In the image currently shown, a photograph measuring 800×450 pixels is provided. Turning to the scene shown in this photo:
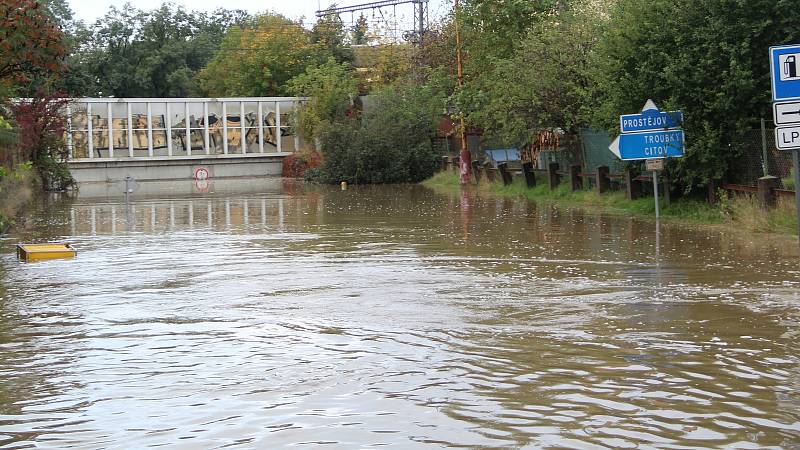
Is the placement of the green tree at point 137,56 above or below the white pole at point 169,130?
above

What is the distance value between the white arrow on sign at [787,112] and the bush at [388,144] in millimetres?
40256

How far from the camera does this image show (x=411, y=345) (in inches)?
388

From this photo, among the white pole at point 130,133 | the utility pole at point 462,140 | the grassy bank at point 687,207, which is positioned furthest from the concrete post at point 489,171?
the white pole at point 130,133

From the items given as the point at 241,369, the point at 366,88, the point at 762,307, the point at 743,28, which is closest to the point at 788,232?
the point at 743,28

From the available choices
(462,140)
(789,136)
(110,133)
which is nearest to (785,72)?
(789,136)

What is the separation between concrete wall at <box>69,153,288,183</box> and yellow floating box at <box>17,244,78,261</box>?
47553 mm

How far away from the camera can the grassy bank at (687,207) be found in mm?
19281

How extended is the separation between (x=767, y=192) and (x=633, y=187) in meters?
6.92

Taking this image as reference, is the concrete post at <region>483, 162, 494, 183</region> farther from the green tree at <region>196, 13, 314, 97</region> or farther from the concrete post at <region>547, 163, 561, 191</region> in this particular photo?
the green tree at <region>196, 13, 314, 97</region>

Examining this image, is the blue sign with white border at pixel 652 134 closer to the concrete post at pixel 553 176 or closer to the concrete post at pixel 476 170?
the concrete post at pixel 553 176

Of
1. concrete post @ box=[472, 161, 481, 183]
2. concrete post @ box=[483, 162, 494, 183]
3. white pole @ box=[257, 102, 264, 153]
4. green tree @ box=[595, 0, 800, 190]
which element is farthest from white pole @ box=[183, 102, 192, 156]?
green tree @ box=[595, 0, 800, 190]

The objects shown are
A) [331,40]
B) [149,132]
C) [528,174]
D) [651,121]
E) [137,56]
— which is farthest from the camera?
[137,56]

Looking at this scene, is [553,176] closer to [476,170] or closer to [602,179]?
[602,179]

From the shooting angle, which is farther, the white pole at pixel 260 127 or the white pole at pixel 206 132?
the white pole at pixel 260 127
